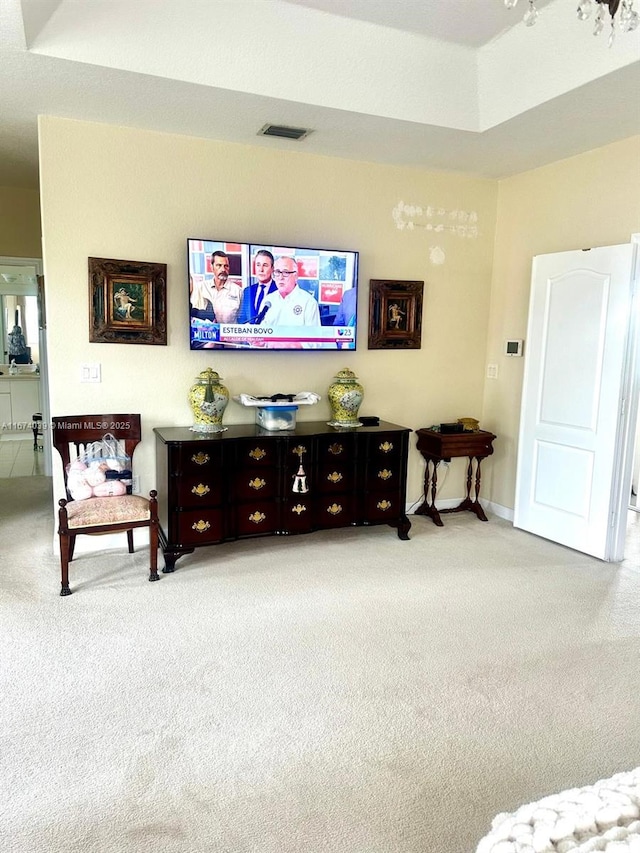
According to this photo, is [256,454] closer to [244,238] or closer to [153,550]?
[153,550]

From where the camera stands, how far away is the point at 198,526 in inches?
146

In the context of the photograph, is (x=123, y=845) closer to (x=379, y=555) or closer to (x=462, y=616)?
(x=462, y=616)

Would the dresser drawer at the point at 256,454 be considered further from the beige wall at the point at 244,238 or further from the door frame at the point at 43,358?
the door frame at the point at 43,358

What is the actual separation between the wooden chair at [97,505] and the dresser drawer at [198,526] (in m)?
0.21

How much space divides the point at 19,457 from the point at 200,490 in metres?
4.06

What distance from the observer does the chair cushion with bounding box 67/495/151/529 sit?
3.35m

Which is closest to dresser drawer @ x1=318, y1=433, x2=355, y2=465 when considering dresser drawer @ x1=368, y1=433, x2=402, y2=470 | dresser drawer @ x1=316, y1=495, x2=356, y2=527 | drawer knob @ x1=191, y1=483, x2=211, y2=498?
dresser drawer @ x1=368, y1=433, x2=402, y2=470

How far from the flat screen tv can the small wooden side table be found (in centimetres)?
97

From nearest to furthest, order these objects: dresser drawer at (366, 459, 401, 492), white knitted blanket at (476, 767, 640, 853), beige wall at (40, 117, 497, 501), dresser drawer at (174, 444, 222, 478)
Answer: white knitted blanket at (476, 767, 640, 853) < dresser drawer at (174, 444, 222, 478) < beige wall at (40, 117, 497, 501) < dresser drawer at (366, 459, 401, 492)

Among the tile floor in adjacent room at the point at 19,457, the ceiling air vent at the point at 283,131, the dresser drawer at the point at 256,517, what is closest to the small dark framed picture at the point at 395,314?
the ceiling air vent at the point at 283,131

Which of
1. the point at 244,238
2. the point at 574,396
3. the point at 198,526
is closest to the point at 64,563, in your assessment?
the point at 198,526

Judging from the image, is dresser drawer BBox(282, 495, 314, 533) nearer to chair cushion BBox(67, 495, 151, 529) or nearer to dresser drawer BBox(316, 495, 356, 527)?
dresser drawer BBox(316, 495, 356, 527)

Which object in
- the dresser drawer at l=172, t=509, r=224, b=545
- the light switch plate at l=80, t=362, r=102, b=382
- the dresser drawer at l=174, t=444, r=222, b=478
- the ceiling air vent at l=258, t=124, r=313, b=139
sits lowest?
the dresser drawer at l=172, t=509, r=224, b=545

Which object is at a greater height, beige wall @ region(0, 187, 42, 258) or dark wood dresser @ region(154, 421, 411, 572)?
beige wall @ region(0, 187, 42, 258)
